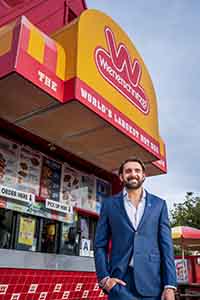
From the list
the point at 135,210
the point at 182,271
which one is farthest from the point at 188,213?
the point at 135,210

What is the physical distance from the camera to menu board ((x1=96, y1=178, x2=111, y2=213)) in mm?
5664

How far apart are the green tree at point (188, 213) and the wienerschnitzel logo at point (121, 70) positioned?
22.7 m

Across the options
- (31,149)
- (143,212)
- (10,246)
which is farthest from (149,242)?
(31,149)

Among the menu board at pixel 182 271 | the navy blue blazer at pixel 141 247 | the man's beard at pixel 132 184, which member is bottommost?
the menu board at pixel 182 271

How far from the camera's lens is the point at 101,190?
5.80 meters

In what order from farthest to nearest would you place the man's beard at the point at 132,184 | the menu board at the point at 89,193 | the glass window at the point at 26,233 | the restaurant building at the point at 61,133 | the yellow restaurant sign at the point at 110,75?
the menu board at the point at 89,193 → the glass window at the point at 26,233 → the yellow restaurant sign at the point at 110,75 → the restaurant building at the point at 61,133 → the man's beard at the point at 132,184

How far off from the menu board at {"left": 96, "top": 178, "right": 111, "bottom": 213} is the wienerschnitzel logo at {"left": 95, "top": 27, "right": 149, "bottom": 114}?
1.60 metres

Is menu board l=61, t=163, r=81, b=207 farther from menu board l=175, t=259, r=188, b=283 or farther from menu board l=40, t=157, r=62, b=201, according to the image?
menu board l=175, t=259, r=188, b=283

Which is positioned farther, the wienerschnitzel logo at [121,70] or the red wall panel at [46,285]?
the wienerschnitzel logo at [121,70]

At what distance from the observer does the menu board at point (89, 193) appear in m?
5.38

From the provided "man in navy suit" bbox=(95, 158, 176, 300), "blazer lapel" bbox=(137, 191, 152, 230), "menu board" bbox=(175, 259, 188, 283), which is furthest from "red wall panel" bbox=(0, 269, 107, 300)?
"menu board" bbox=(175, 259, 188, 283)

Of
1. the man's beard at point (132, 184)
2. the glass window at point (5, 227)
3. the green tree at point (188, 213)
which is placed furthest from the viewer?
the green tree at point (188, 213)

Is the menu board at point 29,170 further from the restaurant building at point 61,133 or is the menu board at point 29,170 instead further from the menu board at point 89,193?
the menu board at point 89,193

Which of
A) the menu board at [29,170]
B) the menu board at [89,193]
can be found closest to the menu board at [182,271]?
the menu board at [89,193]
